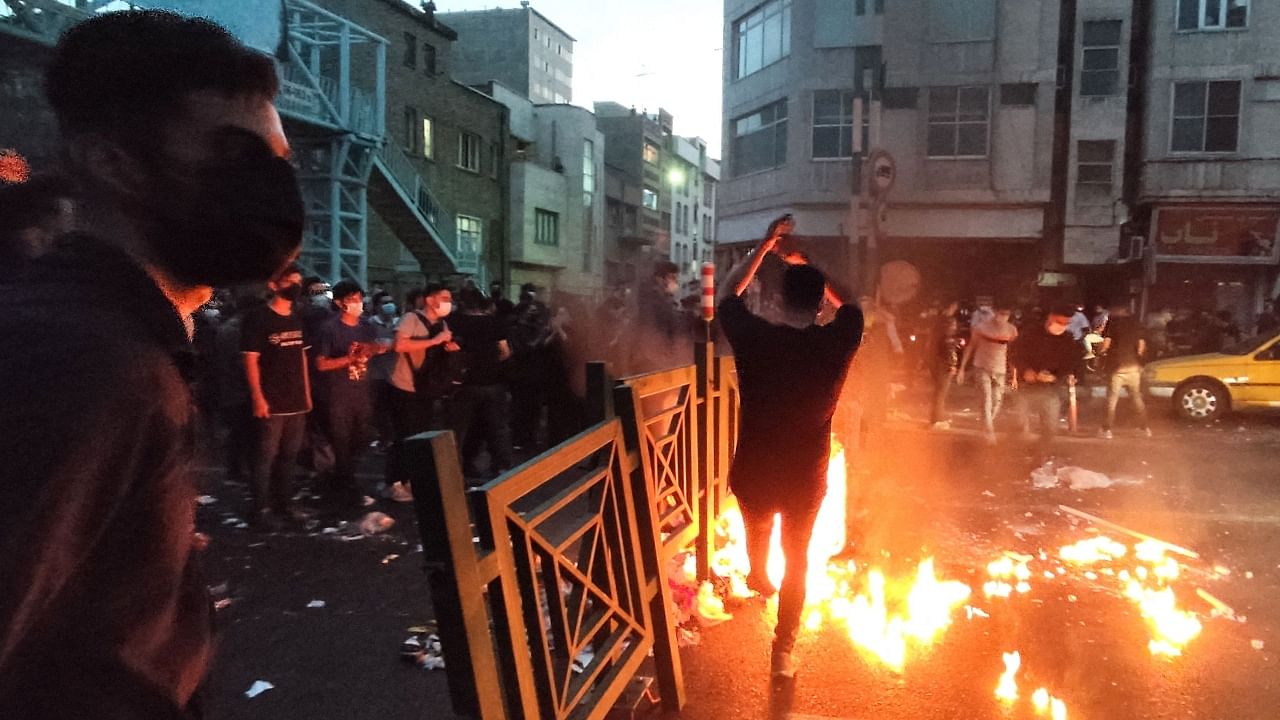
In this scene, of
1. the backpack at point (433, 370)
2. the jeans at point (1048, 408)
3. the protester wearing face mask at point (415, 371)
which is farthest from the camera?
the jeans at point (1048, 408)

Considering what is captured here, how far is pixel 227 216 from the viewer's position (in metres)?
1.19

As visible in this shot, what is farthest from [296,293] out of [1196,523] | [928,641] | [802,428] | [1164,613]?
[1196,523]

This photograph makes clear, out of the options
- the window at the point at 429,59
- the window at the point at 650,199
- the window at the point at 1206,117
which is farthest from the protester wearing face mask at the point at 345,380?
the window at the point at 650,199

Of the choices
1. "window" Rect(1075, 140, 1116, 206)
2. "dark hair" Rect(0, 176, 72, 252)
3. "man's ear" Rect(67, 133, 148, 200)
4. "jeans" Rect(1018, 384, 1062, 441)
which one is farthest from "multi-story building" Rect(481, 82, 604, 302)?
"man's ear" Rect(67, 133, 148, 200)

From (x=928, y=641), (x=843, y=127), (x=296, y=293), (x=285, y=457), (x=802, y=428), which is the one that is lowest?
(x=928, y=641)

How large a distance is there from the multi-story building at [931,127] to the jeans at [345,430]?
64.5 ft

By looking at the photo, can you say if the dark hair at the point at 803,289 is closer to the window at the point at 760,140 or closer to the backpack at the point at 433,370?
the backpack at the point at 433,370

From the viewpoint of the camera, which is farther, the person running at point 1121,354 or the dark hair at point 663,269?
the person running at point 1121,354

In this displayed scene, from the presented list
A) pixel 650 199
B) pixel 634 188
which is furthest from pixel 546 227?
pixel 650 199

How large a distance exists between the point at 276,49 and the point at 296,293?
1795 cm

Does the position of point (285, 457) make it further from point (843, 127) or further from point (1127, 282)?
point (1127, 282)

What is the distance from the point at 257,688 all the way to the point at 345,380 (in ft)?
12.6

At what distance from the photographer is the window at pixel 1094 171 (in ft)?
85.1

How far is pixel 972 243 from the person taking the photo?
2678 cm
